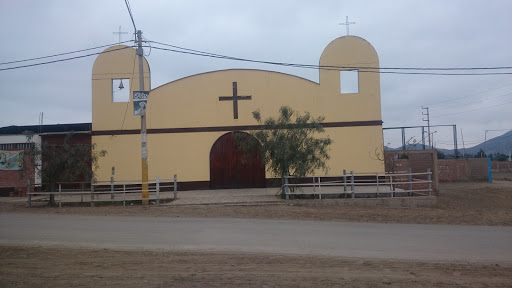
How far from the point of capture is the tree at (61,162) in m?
18.2

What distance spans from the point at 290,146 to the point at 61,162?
991cm

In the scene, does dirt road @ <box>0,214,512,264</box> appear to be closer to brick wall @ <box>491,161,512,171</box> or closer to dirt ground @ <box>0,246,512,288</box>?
dirt ground @ <box>0,246,512,288</box>

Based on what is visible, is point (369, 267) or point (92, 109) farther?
point (92, 109)

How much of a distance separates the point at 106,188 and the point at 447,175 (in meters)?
28.4

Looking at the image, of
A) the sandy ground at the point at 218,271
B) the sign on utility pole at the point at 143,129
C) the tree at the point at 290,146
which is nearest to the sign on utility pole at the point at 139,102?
the sign on utility pole at the point at 143,129

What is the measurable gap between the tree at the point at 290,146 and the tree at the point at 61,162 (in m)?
7.62

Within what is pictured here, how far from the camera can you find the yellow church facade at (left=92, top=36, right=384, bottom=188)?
939 inches

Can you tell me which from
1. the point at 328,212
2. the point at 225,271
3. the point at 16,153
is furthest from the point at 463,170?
the point at 225,271

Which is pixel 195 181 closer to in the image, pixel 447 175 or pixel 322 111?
pixel 322 111

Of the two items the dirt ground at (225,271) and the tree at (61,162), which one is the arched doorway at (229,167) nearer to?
the tree at (61,162)

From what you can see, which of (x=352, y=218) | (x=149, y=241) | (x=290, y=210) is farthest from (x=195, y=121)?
(x=149, y=241)

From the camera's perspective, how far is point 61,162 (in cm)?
1814

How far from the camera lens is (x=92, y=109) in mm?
24406

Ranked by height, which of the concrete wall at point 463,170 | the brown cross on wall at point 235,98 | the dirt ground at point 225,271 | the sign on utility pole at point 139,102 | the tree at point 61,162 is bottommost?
the dirt ground at point 225,271
